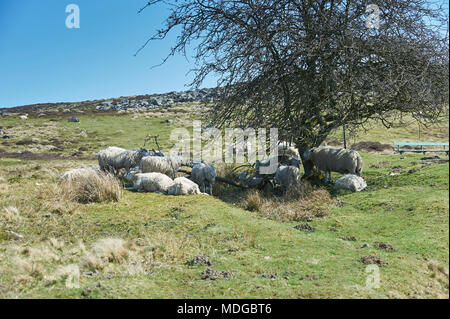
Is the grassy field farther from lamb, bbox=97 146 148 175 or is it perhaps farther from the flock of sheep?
lamb, bbox=97 146 148 175

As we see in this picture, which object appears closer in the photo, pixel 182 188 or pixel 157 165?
pixel 182 188

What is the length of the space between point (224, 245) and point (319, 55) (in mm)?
6817

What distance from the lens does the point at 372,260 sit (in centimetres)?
450

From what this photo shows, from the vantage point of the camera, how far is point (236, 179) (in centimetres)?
1514

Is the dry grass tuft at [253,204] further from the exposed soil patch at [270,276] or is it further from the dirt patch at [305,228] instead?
the exposed soil patch at [270,276]

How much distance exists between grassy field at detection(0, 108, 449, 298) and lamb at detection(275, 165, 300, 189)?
1.89 metres

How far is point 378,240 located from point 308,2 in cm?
842

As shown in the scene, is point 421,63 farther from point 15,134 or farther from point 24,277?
point 15,134

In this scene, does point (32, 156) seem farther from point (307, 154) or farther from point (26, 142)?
point (307, 154)

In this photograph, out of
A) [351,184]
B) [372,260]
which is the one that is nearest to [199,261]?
[372,260]

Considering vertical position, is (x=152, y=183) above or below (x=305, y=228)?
above
